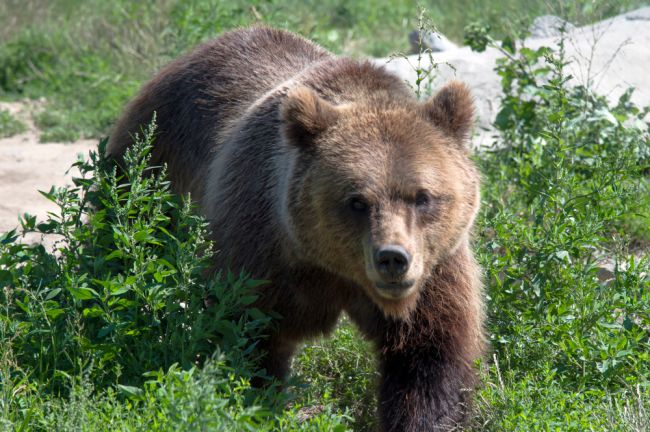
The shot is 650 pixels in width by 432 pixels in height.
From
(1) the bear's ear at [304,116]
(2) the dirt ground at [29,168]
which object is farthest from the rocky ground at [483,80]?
(1) the bear's ear at [304,116]

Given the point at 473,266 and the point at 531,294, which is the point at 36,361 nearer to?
the point at 473,266

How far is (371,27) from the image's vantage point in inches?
499

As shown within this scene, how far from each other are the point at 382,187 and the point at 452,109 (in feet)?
2.18

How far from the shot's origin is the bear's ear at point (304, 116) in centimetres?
455

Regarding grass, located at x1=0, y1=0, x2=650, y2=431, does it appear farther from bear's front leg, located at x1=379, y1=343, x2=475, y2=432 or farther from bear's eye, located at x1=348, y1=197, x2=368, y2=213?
bear's eye, located at x1=348, y1=197, x2=368, y2=213

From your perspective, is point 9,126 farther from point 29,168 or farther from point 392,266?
point 392,266

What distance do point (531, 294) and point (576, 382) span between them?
0.64m

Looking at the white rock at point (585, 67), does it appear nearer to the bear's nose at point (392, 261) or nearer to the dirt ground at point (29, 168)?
the dirt ground at point (29, 168)

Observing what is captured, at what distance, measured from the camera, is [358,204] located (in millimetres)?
4332

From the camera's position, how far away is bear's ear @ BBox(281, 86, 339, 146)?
455 centimetres

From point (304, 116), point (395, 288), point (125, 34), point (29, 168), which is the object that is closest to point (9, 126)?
point (29, 168)

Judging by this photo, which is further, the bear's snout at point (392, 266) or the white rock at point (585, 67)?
the white rock at point (585, 67)

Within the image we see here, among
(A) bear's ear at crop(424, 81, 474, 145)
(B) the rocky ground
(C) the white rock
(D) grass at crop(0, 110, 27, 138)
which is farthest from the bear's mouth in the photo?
(D) grass at crop(0, 110, 27, 138)

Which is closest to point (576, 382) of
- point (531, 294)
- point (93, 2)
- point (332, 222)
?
point (531, 294)
